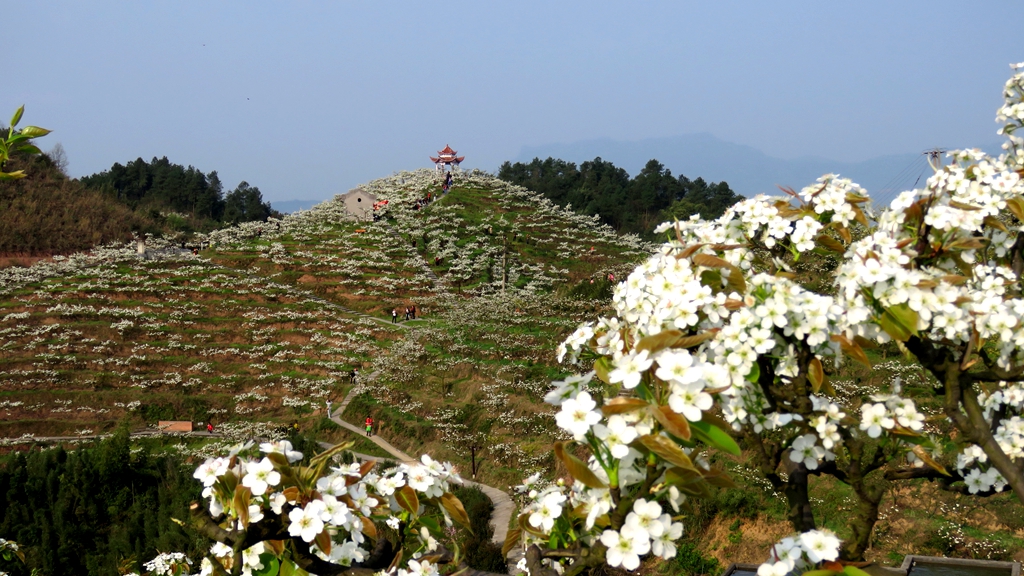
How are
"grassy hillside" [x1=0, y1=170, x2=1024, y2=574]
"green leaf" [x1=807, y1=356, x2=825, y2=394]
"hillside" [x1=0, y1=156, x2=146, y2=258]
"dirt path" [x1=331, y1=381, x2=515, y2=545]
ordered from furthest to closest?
"hillside" [x1=0, y1=156, x2=146, y2=258]
"dirt path" [x1=331, y1=381, x2=515, y2=545]
"grassy hillside" [x1=0, y1=170, x2=1024, y2=574]
"green leaf" [x1=807, y1=356, x2=825, y2=394]

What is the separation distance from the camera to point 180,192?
86.5 metres

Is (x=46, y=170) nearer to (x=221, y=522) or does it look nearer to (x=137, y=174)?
(x=137, y=174)

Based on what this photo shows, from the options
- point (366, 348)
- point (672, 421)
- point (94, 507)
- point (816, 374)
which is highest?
point (672, 421)

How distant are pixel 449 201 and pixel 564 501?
58.2 meters

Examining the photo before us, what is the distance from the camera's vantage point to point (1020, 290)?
10.3ft

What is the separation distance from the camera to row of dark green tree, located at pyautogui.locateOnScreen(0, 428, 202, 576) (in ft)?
38.5

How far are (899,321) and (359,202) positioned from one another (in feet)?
198

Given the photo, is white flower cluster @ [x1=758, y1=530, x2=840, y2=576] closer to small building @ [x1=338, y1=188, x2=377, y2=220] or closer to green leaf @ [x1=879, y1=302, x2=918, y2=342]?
green leaf @ [x1=879, y1=302, x2=918, y2=342]

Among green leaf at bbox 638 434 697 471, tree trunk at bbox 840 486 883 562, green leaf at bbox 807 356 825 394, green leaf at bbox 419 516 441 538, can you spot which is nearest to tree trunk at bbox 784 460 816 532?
tree trunk at bbox 840 486 883 562

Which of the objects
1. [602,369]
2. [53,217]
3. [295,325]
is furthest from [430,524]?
[53,217]

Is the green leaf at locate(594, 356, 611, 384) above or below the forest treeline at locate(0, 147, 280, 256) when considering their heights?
above

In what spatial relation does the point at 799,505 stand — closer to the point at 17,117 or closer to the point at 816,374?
the point at 816,374

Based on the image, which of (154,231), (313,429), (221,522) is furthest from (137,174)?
(221,522)

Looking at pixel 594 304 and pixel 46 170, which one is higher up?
pixel 46 170
